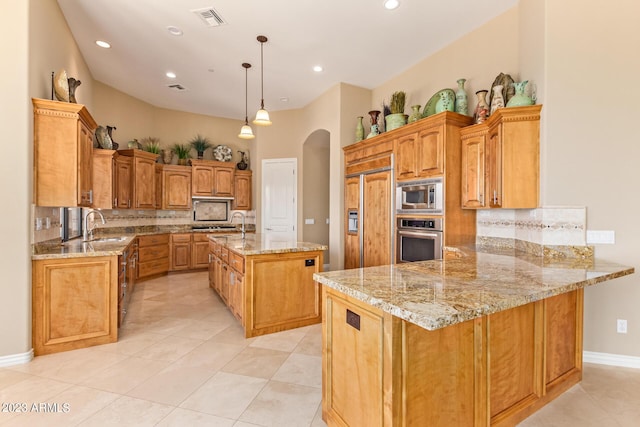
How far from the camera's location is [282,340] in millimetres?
3105

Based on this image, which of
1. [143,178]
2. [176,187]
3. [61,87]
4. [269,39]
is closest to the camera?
[61,87]

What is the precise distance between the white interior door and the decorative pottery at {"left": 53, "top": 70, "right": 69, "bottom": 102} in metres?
3.84

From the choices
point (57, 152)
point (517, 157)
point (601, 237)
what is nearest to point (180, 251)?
point (57, 152)

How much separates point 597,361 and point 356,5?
4.12 metres

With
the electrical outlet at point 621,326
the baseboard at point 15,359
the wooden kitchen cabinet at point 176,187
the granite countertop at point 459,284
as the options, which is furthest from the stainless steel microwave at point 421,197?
the wooden kitchen cabinet at point 176,187

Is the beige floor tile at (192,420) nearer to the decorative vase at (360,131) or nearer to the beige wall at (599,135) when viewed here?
the beige wall at (599,135)

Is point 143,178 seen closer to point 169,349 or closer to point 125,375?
point 169,349

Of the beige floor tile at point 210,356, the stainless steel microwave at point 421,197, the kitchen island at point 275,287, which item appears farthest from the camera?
the stainless steel microwave at point 421,197

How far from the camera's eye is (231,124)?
7.31 metres

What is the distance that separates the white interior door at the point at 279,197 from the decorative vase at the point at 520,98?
4.31 metres

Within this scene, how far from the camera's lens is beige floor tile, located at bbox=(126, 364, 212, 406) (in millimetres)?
2146

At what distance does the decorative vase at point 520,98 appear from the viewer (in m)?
2.78

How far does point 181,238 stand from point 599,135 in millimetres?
6590

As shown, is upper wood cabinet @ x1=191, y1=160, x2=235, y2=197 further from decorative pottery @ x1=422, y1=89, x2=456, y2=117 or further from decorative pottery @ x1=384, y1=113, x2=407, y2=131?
decorative pottery @ x1=422, y1=89, x2=456, y2=117
